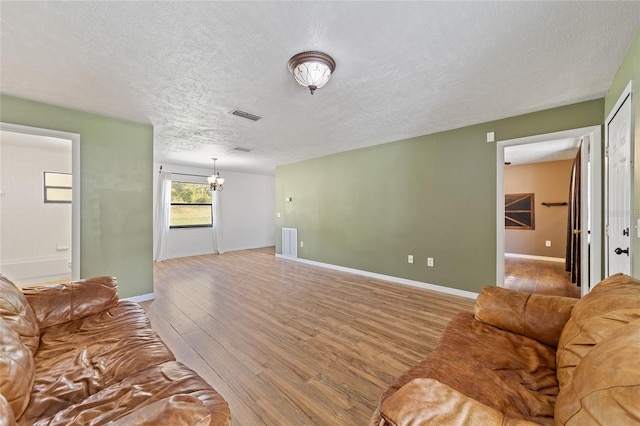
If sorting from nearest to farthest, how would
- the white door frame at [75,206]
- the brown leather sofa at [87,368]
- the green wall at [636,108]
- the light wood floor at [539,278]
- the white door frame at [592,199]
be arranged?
the brown leather sofa at [87,368], the green wall at [636,108], the white door frame at [592,199], the white door frame at [75,206], the light wood floor at [539,278]

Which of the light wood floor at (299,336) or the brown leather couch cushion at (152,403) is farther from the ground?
the brown leather couch cushion at (152,403)

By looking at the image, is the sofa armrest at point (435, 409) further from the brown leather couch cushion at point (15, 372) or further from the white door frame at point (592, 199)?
the white door frame at point (592, 199)

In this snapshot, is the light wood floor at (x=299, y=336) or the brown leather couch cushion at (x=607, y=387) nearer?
the brown leather couch cushion at (x=607, y=387)

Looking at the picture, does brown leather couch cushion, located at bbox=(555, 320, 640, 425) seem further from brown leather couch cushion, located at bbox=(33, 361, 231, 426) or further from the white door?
the white door

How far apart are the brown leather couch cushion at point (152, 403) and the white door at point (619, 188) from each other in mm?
2943

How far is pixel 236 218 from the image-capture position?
7.89 meters

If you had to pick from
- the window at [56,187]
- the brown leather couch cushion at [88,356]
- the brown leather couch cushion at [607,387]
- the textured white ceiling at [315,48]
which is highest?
the textured white ceiling at [315,48]

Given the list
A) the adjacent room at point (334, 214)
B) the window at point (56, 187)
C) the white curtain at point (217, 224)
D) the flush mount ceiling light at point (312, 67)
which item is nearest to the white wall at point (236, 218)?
the white curtain at point (217, 224)

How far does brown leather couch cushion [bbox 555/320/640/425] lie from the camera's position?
0.58 m

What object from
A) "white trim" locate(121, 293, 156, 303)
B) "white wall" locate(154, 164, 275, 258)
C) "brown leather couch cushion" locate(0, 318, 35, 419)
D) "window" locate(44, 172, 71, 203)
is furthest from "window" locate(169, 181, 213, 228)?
"brown leather couch cushion" locate(0, 318, 35, 419)

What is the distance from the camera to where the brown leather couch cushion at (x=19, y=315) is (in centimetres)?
134

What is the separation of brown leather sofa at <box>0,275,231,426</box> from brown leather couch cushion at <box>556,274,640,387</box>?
1402mm

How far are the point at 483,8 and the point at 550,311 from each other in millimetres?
1849

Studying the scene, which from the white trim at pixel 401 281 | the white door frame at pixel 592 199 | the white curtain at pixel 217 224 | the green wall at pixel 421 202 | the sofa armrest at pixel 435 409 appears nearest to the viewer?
the sofa armrest at pixel 435 409
